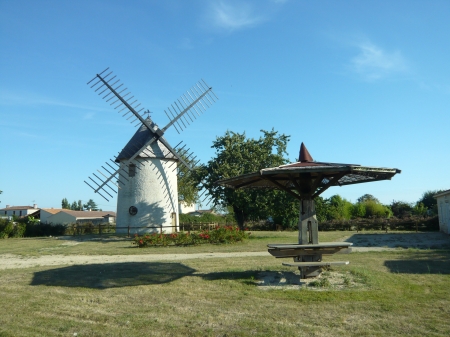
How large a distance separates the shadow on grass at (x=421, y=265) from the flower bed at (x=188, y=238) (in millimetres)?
11709

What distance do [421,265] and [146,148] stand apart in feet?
75.6

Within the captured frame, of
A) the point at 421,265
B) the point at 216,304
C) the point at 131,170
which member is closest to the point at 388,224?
the point at 131,170

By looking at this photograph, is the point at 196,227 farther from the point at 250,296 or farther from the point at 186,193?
the point at 186,193

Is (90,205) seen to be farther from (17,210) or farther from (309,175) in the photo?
(309,175)

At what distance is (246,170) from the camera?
→ 30.6 m

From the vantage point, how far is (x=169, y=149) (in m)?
32.6

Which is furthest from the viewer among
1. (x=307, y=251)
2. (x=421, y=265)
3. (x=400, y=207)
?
(x=400, y=207)

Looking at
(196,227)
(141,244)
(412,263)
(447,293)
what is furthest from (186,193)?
(447,293)

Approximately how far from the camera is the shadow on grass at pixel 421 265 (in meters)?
11.4

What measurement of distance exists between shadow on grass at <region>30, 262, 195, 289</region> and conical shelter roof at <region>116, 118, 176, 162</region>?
18387 millimetres

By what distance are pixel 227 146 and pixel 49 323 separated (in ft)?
85.3

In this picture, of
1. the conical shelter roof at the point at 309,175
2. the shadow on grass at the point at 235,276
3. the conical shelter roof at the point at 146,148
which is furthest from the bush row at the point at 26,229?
the shadow on grass at the point at 235,276

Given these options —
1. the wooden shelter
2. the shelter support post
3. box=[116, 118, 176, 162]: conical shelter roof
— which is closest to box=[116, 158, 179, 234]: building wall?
box=[116, 118, 176, 162]: conical shelter roof

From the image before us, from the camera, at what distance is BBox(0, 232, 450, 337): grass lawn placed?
610cm
